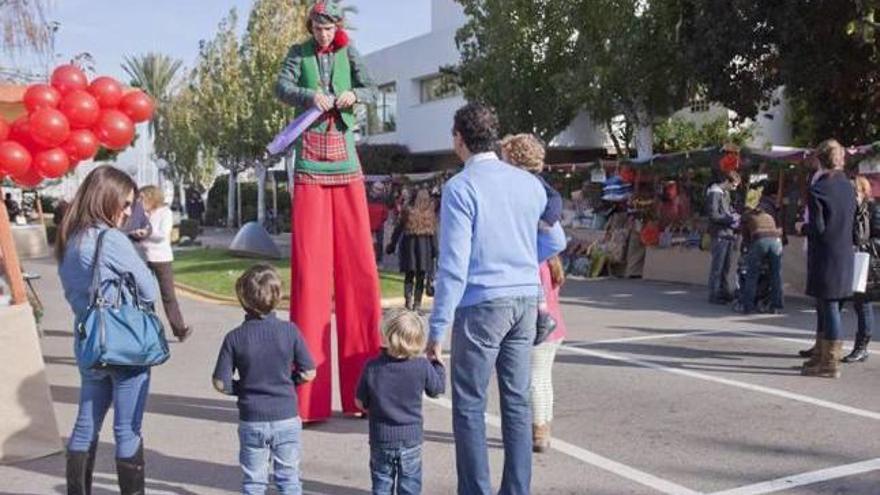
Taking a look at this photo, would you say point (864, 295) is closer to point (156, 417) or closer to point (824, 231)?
point (824, 231)

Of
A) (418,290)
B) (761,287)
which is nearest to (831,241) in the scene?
(761,287)

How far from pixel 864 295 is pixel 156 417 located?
5.86 meters

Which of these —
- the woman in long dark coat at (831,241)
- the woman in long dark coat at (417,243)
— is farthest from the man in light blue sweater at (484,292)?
the woman in long dark coat at (417,243)

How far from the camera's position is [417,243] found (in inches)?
480

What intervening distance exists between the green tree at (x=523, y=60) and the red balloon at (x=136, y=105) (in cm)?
1916

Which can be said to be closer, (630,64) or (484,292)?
(484,292)

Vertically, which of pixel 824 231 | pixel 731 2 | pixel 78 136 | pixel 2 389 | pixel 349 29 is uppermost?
pixel 731 2

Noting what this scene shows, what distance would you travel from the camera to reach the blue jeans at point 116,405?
438cm

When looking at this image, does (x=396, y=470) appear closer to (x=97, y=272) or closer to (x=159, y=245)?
(x=97, y=272)

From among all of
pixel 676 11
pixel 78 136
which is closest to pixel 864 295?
pixel 78 136

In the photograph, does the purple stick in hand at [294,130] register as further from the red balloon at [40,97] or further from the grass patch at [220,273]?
the grass patch at [220,273]

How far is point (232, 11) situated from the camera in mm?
36594

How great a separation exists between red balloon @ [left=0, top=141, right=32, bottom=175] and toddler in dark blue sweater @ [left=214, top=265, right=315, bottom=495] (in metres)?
2.34

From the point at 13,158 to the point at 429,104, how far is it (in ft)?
96.6
